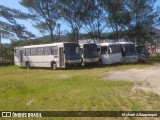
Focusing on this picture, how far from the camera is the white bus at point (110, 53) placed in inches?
1348

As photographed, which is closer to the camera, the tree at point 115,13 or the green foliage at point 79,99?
the green foliage at point 79,99

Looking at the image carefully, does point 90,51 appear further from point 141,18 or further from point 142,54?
point 141,18

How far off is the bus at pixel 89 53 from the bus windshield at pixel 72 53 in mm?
959

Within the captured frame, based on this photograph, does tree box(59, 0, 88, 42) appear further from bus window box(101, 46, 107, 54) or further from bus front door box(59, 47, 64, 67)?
bus front door box(59, 47, 64, 67)

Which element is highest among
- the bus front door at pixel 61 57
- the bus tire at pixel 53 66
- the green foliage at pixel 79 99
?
the bus front door at pixel 61 57

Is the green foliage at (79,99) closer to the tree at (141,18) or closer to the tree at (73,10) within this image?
the tree at (73,10)

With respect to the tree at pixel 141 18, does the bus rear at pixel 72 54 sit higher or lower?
lower

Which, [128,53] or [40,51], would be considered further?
[128,53]

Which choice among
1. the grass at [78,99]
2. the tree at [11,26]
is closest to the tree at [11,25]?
the tree at [11,26]

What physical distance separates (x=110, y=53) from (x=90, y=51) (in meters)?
2.36

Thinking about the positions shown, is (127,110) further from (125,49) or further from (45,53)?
(125,49)

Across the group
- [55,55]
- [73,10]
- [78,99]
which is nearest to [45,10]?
[73,10]

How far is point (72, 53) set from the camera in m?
31.2

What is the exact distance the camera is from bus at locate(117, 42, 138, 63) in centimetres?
3619
